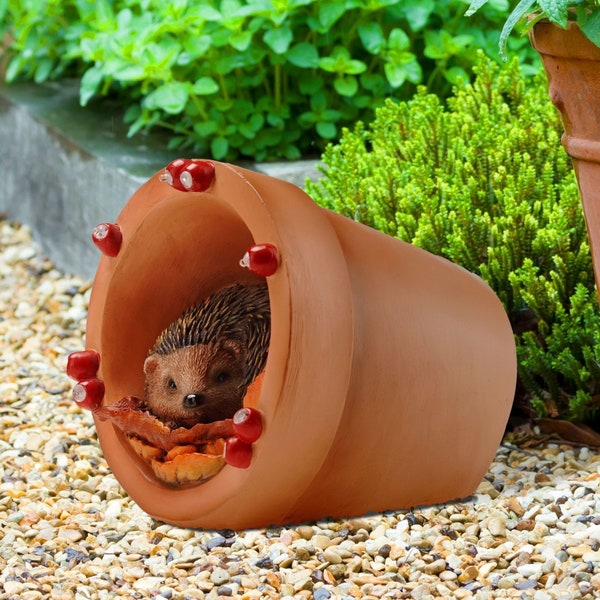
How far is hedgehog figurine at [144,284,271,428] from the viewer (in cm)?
254

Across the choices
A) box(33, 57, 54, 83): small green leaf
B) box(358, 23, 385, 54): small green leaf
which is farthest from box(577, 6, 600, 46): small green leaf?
box(33, 57, 54, 83): small green leaf

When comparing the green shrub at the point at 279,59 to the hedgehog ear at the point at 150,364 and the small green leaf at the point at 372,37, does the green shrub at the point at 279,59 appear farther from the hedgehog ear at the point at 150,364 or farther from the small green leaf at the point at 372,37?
the hedgehog ear at the point at 150,364

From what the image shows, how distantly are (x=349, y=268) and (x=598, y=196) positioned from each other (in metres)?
0.53

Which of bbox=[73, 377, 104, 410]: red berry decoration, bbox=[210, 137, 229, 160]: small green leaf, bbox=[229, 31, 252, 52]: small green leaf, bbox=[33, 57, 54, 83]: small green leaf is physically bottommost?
bbox=[73, 377, 104, 410]: red berry decoration

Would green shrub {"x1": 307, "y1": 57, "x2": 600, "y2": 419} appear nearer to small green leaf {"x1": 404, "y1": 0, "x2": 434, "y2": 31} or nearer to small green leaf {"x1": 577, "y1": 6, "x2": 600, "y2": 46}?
small green leaf {"x1": 404, "y1": 0, "x2": 434, "y2": 31}

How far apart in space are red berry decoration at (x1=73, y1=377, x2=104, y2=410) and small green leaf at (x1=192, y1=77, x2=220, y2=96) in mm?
1785

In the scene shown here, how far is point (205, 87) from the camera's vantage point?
4086mm

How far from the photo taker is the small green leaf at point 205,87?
406 cm

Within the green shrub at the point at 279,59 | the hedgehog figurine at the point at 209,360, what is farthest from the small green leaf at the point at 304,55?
the hedgehog figurine at the point at 209,360

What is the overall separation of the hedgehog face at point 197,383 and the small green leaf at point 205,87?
5.62 ft

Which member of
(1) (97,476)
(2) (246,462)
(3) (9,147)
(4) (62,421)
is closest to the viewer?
(2) (246,462)

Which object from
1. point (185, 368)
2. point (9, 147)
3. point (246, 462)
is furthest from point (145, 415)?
point (9, 147)

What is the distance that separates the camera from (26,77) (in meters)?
6.00

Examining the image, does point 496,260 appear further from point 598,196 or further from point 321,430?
point 321,430
